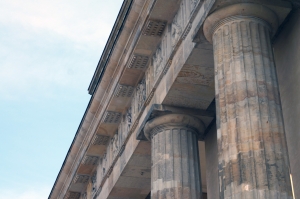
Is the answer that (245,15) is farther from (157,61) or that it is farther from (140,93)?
(140,93)

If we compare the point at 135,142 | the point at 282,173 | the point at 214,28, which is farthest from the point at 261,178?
the point at 135,142

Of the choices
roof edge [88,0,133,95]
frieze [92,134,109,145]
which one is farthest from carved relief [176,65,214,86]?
frieze [92,134,109,145]

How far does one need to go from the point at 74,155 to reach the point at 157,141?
1112cm

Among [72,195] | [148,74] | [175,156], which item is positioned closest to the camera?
[175,156]

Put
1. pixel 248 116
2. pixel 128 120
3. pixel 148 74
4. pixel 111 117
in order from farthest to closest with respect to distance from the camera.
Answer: pixel 111 117 → pixel 128 120 → pixel 148 74 → pixel 248 116

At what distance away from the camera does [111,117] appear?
25844 mm

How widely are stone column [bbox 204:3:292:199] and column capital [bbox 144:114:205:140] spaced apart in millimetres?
4390

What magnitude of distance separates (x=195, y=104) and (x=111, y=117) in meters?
6.34

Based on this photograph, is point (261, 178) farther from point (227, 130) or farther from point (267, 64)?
point (267, 64)

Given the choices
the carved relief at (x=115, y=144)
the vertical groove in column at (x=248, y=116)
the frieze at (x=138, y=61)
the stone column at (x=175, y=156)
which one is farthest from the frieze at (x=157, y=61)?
the carved relief at (x=115, y=144)

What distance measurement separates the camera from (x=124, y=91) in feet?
79.3

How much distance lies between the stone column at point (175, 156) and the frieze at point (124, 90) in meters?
3.56

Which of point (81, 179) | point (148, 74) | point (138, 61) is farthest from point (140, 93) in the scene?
point (81, 179)

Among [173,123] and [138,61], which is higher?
[138,61]
